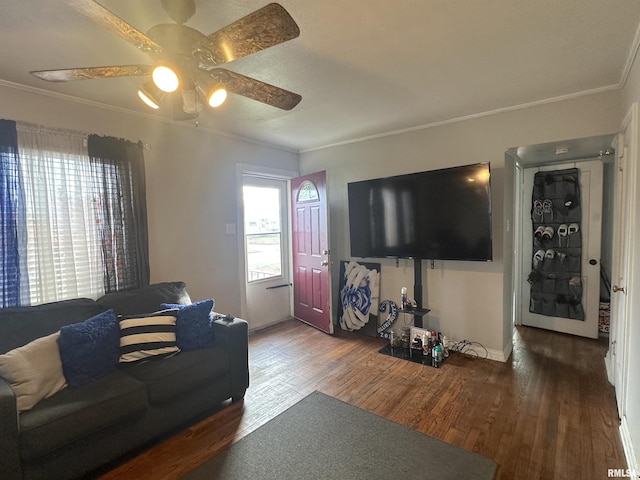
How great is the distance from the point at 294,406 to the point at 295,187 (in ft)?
8.95

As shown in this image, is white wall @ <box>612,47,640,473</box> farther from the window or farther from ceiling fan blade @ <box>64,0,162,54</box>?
the window

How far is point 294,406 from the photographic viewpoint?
8.13 feet

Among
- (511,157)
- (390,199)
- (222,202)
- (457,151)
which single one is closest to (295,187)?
(222,202)

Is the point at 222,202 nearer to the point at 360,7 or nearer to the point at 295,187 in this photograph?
the point at 295,187

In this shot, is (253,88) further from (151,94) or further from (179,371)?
(179,371)

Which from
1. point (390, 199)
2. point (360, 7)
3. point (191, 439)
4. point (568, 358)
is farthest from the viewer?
point (390, 199)

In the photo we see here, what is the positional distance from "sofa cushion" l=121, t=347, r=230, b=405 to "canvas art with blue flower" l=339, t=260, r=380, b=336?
1983 mm

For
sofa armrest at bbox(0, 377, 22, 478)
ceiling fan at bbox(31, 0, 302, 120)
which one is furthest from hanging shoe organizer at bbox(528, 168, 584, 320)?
sofa armrest at bbox(0, 377, 22, 478)

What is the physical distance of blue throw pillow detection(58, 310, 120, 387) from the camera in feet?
6.32

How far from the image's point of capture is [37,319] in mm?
2189

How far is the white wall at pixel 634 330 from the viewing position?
1.80m

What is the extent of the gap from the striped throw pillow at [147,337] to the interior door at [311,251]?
204 centimetres

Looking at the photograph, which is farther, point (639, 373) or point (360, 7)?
point (639, 373)

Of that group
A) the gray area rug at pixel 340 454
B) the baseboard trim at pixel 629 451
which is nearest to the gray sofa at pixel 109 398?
the gray area rug at pixel 340 454
